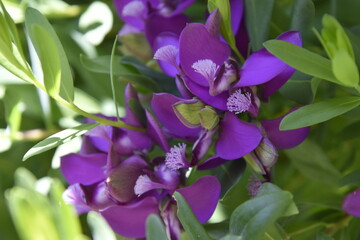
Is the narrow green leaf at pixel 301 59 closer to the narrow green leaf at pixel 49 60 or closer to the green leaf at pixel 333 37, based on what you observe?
the green leaf at pixel 333 37

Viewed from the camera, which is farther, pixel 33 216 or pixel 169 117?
pixel 169 117

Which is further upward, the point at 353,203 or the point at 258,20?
the point at 258,20

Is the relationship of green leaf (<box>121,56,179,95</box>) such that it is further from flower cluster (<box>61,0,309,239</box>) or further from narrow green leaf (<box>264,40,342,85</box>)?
narrow green leaf (<box>264,40,342,85</box>)

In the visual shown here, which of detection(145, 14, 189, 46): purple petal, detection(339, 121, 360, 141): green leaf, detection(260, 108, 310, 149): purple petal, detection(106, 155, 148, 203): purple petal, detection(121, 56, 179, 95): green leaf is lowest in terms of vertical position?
detection(339, 121, 360, 141): green leaf

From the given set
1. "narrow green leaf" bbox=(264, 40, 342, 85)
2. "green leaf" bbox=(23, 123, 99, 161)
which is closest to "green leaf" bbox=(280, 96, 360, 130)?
"narrow green leaf" bbox=(264, 40, 342, 85)

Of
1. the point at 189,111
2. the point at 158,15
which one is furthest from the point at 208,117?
the point at 158,15

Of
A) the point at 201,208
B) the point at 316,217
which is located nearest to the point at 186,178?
the point at 201,208

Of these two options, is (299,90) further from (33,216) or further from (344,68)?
(33,216)
